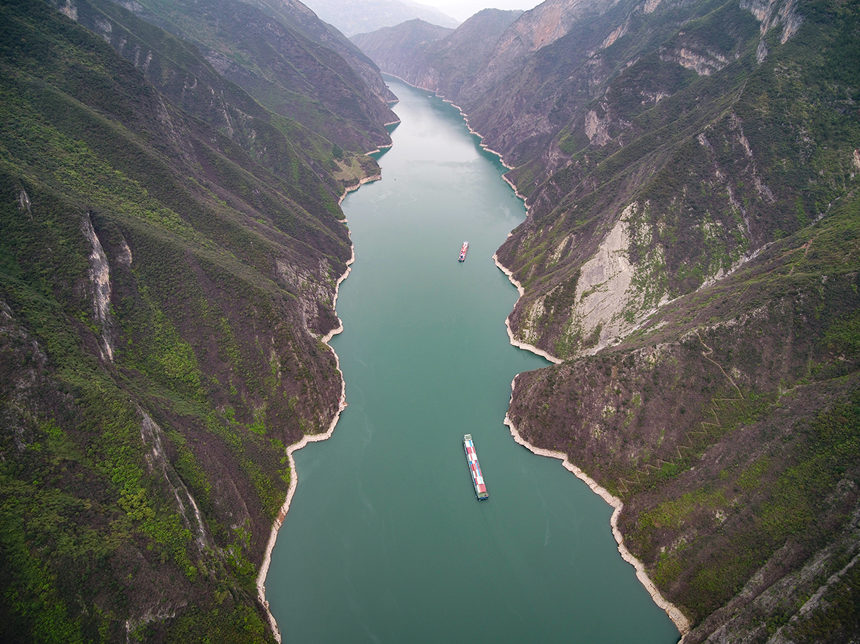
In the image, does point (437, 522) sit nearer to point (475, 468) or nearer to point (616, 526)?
point (475, 468)

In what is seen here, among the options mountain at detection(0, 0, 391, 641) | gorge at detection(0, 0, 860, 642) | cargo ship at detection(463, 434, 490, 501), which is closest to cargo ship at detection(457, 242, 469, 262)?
gorge at detection(0, 0, 860, 642)

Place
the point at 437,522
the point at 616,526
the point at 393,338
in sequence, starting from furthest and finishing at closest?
the point at 393,338, the point at 437,522, the point at 616,526

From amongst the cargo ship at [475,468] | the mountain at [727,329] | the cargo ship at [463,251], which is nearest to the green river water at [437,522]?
the cargo ship at [475,468]

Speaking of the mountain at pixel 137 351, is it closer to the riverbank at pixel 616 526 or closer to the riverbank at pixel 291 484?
the riverbank at pixel 291 484

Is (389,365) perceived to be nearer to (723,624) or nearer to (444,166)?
(723,624)

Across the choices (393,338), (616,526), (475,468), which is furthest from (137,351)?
(616,526)

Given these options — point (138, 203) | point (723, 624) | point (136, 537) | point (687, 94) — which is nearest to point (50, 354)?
point (136, 537)

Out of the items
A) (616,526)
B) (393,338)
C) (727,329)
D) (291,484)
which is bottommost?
(291,484)
